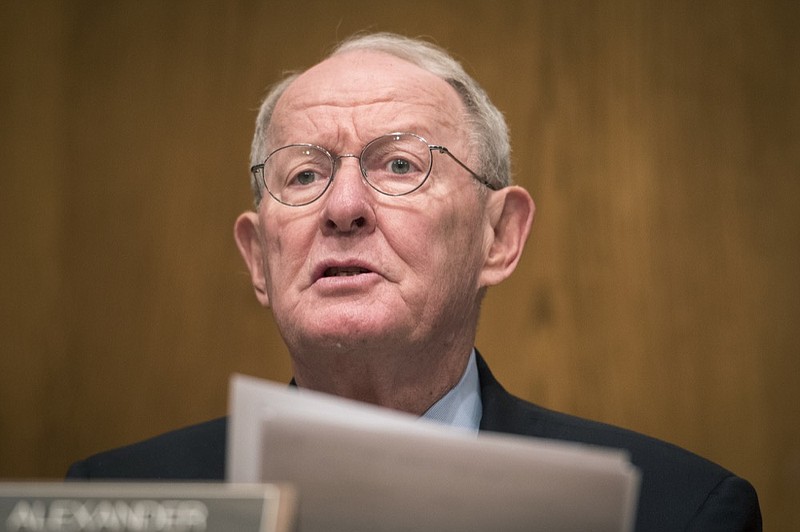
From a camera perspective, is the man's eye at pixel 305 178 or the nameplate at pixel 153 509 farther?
the man's eye at pixel 305 178

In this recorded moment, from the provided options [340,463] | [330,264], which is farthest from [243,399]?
[330,264]

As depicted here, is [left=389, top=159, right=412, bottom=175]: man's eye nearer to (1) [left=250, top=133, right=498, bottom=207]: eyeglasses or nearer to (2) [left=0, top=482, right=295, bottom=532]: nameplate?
(1) [left=250, top=133, right=498, bottom=207]: eyeglasses

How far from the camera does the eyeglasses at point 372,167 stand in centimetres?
160

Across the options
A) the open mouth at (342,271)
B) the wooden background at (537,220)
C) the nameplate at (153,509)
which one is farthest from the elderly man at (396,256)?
the nameplate at (153,509)

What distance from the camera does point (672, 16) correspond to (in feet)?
7.59

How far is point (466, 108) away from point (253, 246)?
19.6 inches

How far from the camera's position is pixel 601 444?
5.38 feet

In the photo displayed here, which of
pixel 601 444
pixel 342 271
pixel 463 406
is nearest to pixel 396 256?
pixel 342 271

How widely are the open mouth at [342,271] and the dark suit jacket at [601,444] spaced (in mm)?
361

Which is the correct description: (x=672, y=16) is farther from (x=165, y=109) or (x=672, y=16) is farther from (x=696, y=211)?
(x=165, y=109)

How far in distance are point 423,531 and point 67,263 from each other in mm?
1741

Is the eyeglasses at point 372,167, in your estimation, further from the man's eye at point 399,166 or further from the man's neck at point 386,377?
the man's neck at point 386,377

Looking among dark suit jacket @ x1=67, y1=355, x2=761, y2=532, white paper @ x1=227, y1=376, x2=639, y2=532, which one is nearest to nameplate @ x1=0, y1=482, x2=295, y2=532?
white paper @ x1=227, y1=376, x2=639, y2=532

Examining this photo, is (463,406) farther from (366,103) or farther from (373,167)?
(366,103)
